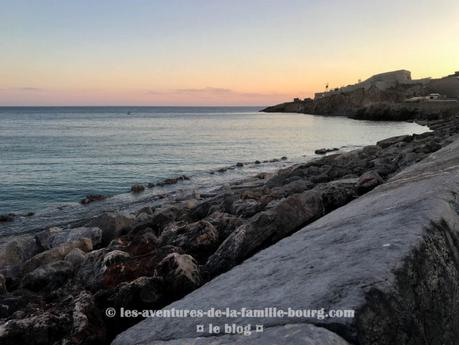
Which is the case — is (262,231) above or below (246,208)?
above

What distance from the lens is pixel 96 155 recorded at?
120 ft

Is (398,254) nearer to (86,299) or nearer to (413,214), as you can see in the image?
(413,214)

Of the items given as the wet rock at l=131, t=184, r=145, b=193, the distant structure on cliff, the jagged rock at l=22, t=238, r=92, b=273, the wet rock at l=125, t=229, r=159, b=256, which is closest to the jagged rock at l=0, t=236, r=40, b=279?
the jagged rock at l=22, t=238, r=92, b=273

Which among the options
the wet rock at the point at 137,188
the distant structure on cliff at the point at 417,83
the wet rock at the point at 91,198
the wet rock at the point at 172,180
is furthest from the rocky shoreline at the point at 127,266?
the distant structure on cliff at the point at 417,83

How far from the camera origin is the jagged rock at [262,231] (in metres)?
5.89

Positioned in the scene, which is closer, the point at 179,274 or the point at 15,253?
the point at 179,274

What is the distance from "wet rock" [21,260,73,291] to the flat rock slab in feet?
12.2

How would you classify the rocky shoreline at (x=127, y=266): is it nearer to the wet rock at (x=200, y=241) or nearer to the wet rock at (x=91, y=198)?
the wet rock at (x=200, y=241)

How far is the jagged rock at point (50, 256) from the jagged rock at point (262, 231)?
466 centimetres

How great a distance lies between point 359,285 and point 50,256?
784cm

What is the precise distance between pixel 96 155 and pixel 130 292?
1300 inches

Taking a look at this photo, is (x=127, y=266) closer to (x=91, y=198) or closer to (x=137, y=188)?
(x=91, y=198)

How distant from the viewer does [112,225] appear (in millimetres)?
11570


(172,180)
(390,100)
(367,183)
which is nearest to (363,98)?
(390,100)
